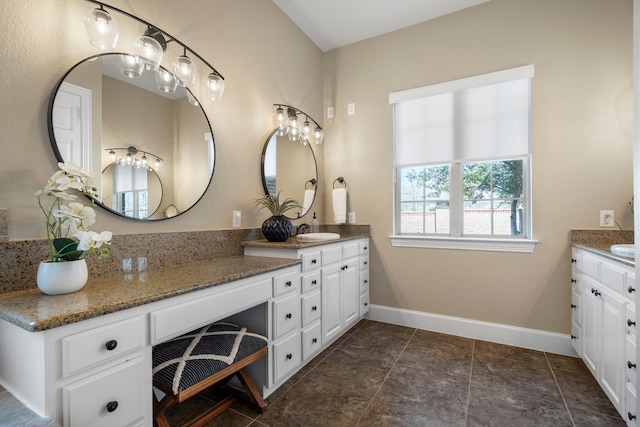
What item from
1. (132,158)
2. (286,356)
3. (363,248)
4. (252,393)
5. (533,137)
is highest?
(533,137)

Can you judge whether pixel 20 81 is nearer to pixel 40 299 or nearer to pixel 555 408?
pixel 40 299

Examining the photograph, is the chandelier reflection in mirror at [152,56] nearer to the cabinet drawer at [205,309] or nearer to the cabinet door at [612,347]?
the cabinet drawer at [205,309]

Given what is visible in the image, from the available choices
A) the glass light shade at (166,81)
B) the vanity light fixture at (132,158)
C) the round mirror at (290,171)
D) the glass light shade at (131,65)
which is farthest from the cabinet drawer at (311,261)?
the glass light shade at (131,65)

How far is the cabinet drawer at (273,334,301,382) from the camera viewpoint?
1.77 m

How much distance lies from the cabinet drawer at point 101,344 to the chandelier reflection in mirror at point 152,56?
51.0 inches

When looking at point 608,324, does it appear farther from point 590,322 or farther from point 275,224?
point 275,224

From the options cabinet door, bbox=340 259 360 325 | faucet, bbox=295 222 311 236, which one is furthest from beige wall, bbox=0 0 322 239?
cabinet door, bbox=340 259 360 325

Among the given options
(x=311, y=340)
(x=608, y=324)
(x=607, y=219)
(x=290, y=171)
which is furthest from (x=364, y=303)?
(x=607, y=219)

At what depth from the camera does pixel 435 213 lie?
287cm

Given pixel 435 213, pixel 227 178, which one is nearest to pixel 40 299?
pixel 227 178

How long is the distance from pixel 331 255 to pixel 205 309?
1207 mm

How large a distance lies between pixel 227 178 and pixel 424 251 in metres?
1.93

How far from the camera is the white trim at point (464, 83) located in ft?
8.04

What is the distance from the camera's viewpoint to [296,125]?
9.29 feet
